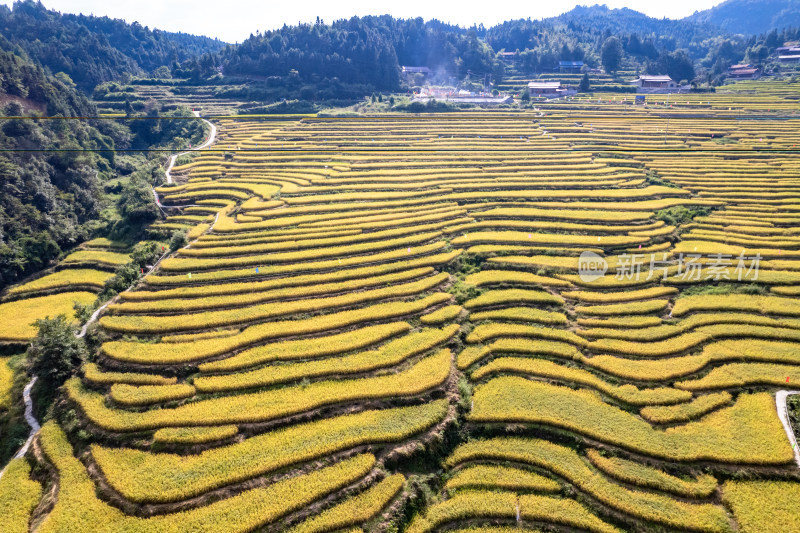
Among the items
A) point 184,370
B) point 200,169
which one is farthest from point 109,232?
point 184,370

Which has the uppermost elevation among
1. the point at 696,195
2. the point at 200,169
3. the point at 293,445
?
the point at 200,169

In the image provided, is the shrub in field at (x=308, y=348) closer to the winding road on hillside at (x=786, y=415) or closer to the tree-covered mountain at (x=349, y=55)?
the winding road on hillside at (x=786, y=415)

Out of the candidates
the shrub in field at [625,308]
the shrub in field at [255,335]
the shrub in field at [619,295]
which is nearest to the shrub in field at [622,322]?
the shrub in field at [625,308]

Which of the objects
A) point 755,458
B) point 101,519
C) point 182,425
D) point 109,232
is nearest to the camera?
point 101,519

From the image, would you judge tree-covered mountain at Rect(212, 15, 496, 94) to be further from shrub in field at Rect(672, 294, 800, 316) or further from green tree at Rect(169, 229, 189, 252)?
shrub in field at Rect(672, 294, 800, 316)

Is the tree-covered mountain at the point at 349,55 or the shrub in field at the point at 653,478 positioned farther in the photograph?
the tree-covered mountain at the point at 349,55

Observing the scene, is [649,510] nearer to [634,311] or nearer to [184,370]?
[634,311]

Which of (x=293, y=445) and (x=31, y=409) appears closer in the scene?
(x=293, y=445)
